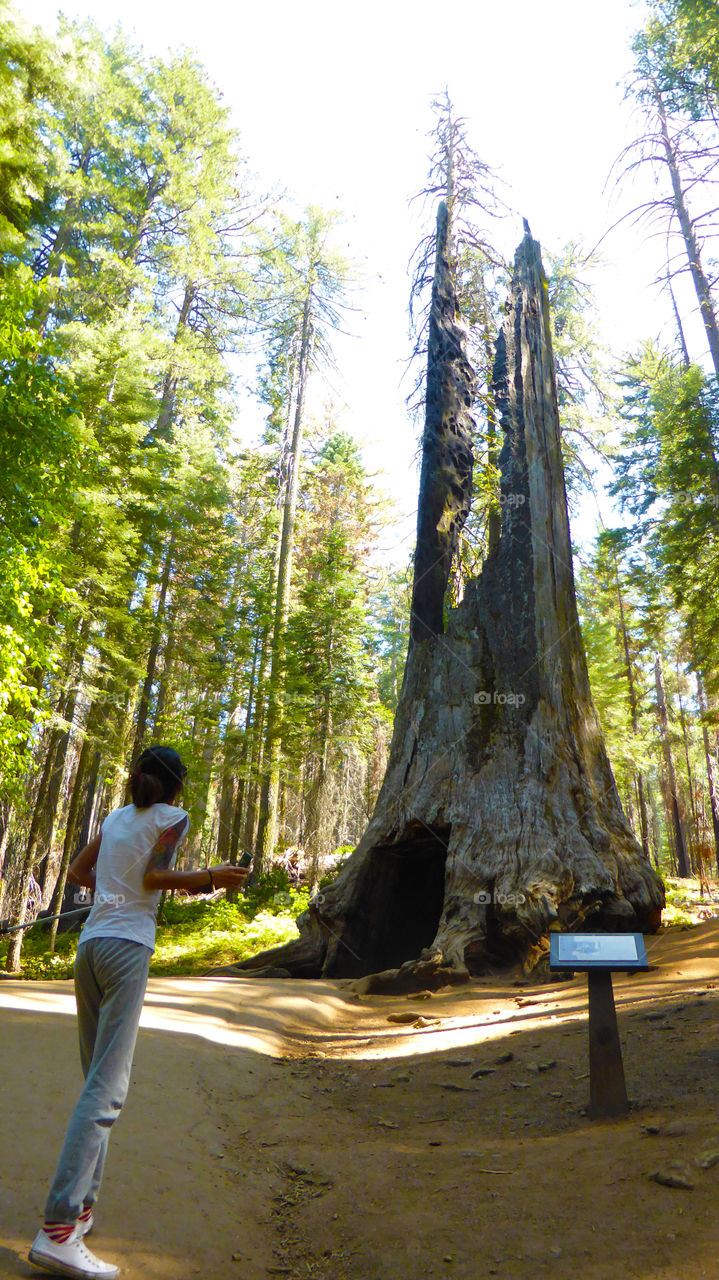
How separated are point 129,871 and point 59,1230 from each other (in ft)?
3.80

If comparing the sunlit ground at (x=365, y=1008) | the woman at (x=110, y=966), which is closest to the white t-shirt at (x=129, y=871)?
the woman at (x=110, y=966)

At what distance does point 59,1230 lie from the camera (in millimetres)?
2461

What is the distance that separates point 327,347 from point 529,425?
46.9 ft

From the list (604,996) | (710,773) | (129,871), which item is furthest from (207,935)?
(710,773)

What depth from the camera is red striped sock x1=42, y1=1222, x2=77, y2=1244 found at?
8.04 ft

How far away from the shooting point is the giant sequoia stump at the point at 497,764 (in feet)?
28.6

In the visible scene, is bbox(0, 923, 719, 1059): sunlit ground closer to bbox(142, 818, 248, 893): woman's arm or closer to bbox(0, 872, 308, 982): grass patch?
bbox(142, 818, 248, 893): woman's arm

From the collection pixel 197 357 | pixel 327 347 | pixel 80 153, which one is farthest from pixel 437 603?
pixel 80 153

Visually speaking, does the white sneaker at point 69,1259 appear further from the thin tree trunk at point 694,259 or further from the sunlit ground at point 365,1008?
the thin tree trunk at point 694,259

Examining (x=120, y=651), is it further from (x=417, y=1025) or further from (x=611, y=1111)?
(x=611, y=1111)

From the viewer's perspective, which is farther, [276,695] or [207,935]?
[276,695]

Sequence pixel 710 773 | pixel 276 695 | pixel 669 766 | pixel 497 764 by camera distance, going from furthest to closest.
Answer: pixel 669 766
pixel 710 773
pixel 276 695
pixel 497 764

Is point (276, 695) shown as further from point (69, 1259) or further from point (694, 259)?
point (69, 1259)

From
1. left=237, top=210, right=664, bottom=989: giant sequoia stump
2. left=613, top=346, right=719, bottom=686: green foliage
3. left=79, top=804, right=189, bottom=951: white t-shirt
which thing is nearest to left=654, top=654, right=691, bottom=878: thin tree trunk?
left=613, top=346, right=719, bottom=686: green foliage
